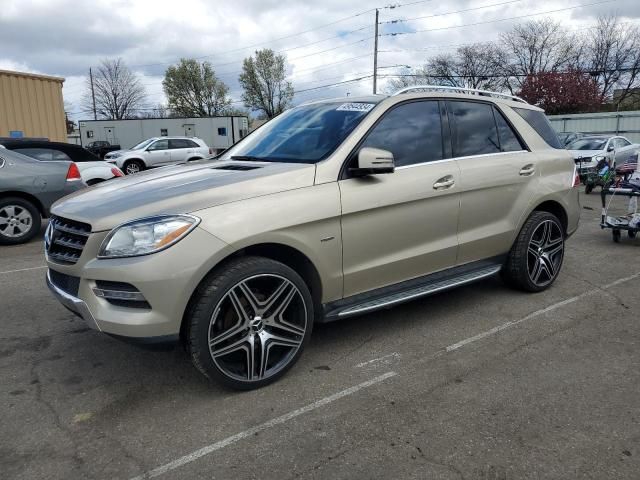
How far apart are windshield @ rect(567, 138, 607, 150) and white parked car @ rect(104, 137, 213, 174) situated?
14.1m

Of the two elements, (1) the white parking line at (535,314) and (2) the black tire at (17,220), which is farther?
(2) the black tire at (17,220)

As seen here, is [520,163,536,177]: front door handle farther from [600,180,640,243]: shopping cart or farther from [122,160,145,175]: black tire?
[122,160,145,175]: black tire

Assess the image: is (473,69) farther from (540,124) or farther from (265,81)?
(540,124)

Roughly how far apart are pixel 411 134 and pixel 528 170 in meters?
1.37

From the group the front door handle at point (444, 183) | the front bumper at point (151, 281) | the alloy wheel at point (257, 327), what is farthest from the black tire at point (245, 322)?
the front door handle at point (444, 183)

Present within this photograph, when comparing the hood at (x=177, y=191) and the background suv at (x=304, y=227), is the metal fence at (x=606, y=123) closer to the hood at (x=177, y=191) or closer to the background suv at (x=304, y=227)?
the background suv at (x=304, y=227)

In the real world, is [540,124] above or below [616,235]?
above

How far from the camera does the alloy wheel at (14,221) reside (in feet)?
25.2

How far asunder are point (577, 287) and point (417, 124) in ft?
8.45

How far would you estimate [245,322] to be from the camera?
3.03 metres

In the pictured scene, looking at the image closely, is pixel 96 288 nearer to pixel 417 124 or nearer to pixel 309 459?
pixel 309 459

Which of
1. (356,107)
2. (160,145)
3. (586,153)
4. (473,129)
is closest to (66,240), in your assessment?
(356,107)

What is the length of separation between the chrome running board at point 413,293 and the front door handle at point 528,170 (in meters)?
0.84

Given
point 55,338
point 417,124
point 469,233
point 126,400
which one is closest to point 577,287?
point 469,233
